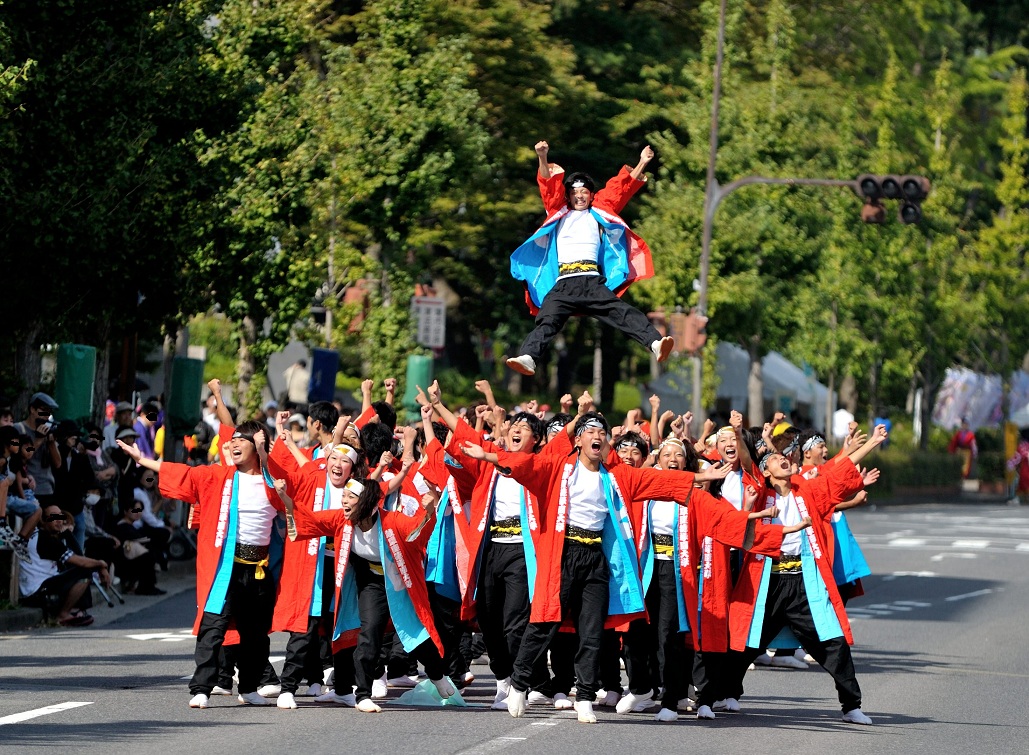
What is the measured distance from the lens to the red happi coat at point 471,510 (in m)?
12.1

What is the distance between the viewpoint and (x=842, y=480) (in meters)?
12.1

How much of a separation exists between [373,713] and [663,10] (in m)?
34.0

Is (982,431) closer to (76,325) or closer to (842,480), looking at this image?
(76,325)

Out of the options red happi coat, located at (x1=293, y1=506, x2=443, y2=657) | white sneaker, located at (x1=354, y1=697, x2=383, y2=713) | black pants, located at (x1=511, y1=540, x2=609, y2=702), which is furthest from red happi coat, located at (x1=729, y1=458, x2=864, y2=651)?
white sneaker, located at (x1=354, y1=697, x2=383, y2=713)

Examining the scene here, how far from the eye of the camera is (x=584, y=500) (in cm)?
1135

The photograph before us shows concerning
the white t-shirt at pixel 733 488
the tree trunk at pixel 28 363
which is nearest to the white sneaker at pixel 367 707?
the white t-shirt at pixel 733 488

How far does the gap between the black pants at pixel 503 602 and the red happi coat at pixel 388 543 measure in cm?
44

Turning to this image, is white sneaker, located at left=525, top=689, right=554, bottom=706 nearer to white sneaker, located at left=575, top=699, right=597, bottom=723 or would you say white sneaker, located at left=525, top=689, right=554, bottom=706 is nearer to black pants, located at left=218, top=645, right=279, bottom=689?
white sneaker, located at left=575, top=699, right=597, bottom=723

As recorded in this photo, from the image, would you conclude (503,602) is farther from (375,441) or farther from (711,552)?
(375,441)

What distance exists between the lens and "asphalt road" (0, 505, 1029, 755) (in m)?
10.3

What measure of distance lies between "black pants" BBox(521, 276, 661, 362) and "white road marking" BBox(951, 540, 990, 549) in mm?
18397

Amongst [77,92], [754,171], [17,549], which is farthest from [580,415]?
[754,171]

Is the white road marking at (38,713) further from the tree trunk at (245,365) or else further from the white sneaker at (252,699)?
the tree trunk at (245,365)

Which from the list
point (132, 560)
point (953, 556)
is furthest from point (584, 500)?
point (953, 556)
